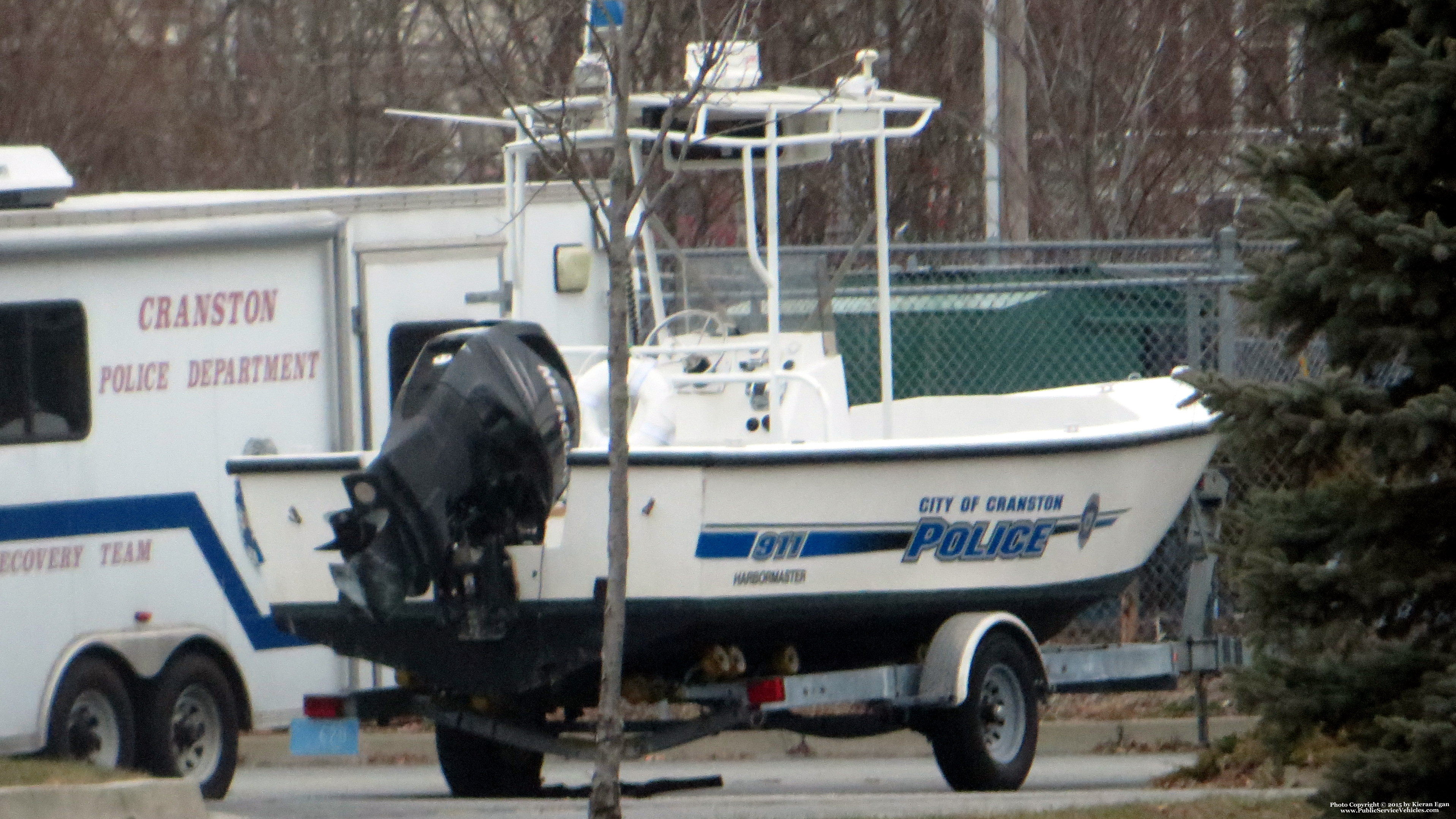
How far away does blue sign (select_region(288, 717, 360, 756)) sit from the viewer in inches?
345

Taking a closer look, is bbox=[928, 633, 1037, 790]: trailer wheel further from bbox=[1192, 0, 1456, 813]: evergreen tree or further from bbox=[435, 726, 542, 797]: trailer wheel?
bbox=[1192, 0, 1456, 813]: evergreen tree

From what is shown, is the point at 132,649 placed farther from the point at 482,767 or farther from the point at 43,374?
the point at 482,767

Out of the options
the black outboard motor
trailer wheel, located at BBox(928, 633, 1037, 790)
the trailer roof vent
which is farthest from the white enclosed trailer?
trailer wheel, located at BBox(928, 633, 1037, 790)

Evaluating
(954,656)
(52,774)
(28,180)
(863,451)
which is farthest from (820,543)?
(28,180)

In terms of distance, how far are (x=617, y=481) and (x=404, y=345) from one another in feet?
11.8

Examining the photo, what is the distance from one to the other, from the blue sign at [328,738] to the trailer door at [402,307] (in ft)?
5.16

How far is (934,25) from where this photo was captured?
1916 centimetres

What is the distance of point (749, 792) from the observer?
9.85 meters

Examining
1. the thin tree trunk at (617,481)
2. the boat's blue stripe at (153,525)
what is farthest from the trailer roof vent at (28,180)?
the thin tree trunk at (617,481)

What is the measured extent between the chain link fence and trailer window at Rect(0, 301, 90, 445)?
3330mm

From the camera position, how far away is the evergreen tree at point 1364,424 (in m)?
5.83

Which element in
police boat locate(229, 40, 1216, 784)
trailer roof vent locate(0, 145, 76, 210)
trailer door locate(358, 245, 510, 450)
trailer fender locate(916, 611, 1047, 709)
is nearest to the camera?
police boat locate(229, 40, 1216, 784)

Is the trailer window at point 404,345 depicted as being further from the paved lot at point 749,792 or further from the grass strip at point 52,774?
the grass strip at point 52,774

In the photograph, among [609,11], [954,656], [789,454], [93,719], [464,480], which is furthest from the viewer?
[93,719]
